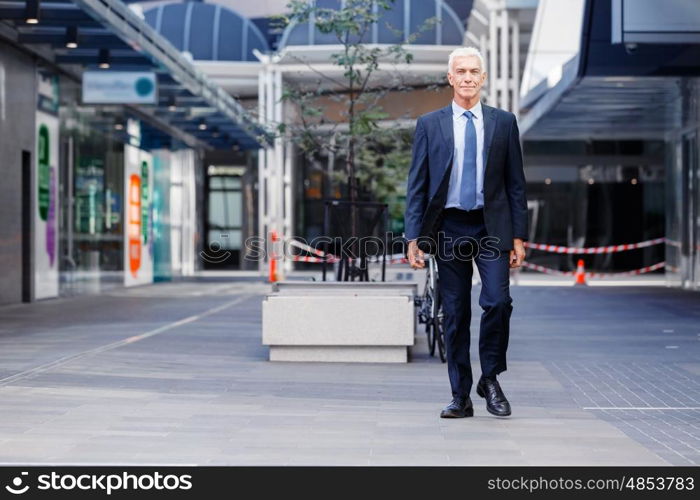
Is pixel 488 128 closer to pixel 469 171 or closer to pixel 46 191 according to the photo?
pixel 469 171

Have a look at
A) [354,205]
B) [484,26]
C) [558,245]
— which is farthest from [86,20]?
[558,245]

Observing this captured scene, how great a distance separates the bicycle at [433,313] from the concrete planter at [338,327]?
26 centimetres

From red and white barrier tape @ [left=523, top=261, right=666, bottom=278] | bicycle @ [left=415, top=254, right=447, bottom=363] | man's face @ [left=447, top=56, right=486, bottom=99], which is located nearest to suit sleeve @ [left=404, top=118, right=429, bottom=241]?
man's face @ [left=447, top=56, right=486, bottom=99]

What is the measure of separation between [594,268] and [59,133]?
2102 cm

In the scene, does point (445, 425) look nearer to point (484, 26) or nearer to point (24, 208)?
point (24, 208)

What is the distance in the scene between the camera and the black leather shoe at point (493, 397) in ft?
24.0

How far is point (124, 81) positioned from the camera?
73.0ft

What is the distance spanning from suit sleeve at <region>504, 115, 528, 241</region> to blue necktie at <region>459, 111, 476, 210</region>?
203 mm

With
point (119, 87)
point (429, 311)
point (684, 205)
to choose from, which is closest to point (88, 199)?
point (119, 87)

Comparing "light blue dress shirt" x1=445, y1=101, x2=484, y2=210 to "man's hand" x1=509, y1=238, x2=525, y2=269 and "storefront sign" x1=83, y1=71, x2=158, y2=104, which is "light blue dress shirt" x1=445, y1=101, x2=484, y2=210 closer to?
"man's hand" x1=509, y1=238, x2=525, y2=269

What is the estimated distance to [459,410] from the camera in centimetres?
730

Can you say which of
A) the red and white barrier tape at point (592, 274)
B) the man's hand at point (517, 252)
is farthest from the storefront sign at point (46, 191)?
the red and white barrier tape at point (592, 274)

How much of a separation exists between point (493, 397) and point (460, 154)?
1.37 meters

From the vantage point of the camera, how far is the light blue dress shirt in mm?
7094
